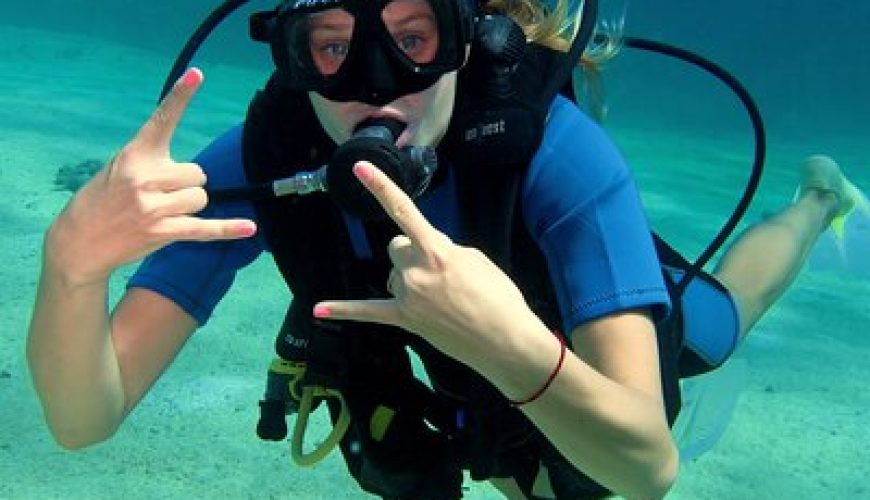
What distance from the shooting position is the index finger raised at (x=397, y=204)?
1.54 m

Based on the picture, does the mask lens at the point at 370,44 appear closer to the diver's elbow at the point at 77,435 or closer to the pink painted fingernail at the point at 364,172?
the pink painted fingernail at the point at 364,172

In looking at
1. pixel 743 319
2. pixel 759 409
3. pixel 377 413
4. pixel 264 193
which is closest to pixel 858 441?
pixel 759 409

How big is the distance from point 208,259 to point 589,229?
50.0 inches

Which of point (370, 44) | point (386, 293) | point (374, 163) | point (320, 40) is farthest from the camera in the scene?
point (386, 293)

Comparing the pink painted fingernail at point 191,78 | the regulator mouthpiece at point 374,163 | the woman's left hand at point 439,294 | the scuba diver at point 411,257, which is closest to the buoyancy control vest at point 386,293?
the scuba diver at point 411,257

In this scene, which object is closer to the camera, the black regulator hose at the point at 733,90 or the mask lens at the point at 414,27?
the mask lens at the point at 414,27

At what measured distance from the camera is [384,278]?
94.8 inches

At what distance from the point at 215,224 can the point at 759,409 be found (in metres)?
3.85

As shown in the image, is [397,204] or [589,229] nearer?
[397,204]

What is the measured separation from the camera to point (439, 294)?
1.57m

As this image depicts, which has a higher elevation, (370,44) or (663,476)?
(370,44)

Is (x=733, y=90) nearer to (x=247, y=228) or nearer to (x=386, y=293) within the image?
(x=386, y=293)

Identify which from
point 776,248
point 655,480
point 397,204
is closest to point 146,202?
point 397,204

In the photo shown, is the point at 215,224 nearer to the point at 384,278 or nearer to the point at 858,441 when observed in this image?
the point at 384,278
